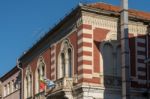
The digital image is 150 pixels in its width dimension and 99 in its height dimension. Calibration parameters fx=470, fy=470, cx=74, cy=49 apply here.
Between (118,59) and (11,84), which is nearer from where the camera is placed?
(118,59)

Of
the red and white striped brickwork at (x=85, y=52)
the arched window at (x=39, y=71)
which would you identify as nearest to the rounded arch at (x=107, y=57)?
the red and white striped brickwork at (x=85, y=52)

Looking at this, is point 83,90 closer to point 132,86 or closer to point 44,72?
point 132,86

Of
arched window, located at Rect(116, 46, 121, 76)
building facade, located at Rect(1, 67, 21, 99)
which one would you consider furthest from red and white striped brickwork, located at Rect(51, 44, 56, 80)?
building facade, located at Rect(1, 67, 21, 99)

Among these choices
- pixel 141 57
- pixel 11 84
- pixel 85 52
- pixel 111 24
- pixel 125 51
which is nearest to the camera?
pixel 125 51

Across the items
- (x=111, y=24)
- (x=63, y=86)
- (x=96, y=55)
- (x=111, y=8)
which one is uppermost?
(x=111, y=8)

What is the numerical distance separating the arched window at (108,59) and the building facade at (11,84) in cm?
1633

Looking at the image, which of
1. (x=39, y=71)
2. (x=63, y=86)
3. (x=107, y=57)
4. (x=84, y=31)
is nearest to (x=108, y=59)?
(x=107, y=57)

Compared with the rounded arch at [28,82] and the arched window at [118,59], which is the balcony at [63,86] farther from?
the rounded arch at [28,82]

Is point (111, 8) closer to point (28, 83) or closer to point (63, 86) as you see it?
point (63, 86)

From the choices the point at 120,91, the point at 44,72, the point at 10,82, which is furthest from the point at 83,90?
the point at 10,82

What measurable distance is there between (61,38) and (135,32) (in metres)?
5.91

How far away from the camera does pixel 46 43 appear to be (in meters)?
40.5

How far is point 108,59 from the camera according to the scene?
34469 mm

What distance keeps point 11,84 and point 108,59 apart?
66.6ft
